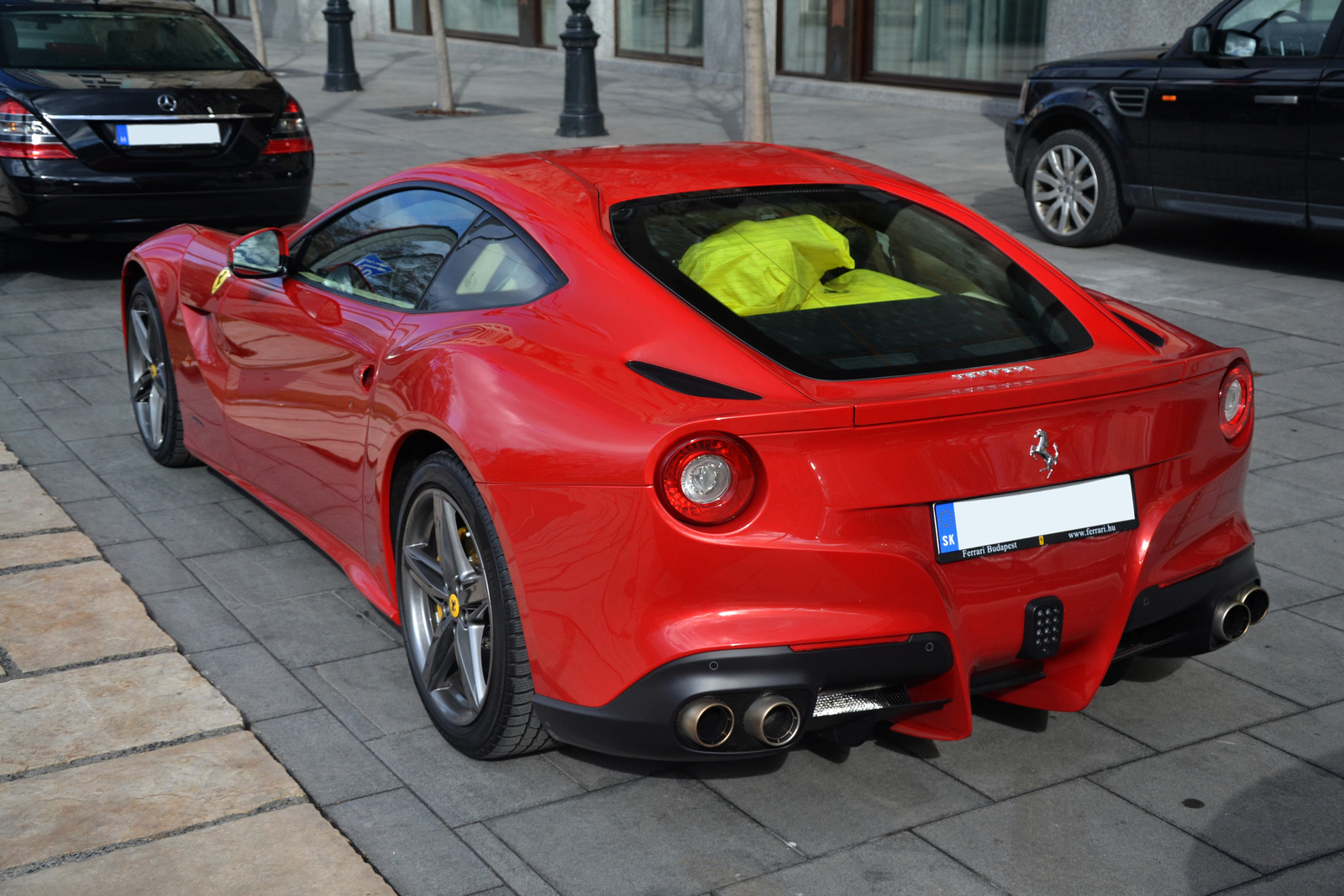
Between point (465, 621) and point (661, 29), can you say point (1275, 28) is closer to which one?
point (465, 621)

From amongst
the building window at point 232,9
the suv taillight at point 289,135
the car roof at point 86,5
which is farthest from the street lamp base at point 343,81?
the building window at point 232,9

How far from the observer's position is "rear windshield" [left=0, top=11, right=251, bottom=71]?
8594 mm

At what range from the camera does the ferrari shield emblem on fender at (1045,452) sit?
2.91 m

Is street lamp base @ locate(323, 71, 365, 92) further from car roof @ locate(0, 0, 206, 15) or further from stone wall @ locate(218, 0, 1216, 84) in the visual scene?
car roof @ locate(0, 0, 206, 15)

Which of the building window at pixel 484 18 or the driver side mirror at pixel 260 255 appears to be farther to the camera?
the building window at pixel 484 18

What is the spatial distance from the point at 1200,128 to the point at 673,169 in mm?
6119

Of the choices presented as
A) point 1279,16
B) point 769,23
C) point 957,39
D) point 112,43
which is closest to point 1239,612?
point 1279,16

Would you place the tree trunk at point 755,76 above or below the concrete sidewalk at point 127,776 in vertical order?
above

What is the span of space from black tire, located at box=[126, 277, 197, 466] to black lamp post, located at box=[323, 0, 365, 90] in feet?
50.1

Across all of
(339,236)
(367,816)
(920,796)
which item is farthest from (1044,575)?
(339,236)

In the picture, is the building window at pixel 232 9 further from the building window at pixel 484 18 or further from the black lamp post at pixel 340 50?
the black lamp post at pixel 340 50

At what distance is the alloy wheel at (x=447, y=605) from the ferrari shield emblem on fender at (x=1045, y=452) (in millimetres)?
1187

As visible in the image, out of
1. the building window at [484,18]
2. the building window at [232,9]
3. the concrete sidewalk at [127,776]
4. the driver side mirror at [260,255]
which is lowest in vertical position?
the concrete sidewalk at [127,776]

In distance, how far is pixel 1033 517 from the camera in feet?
9.59
